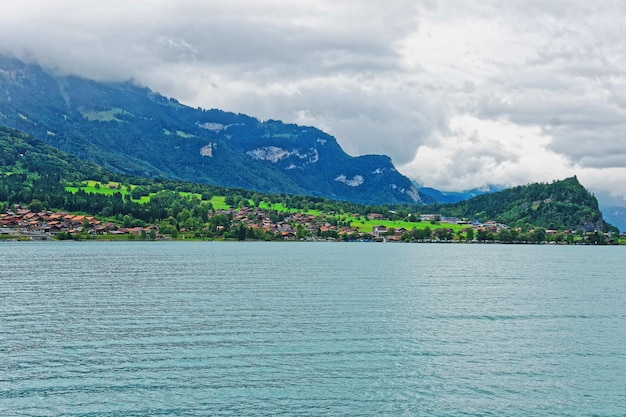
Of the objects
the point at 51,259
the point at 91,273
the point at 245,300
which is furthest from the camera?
the point at 51,259

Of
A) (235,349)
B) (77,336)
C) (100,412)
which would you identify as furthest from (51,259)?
(100,412)

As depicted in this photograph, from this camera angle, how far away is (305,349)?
46.8 m

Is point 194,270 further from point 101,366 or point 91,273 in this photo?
point 101,366

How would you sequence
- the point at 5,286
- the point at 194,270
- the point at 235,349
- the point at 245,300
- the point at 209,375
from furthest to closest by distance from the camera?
the point at 194,270 < the point at 5,286 < the point at 245,300 < the point at 235,349 < the point at 209,375

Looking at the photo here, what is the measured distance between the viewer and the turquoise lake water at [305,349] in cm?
3516

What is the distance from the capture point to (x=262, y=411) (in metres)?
33.3

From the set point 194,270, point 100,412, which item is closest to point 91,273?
point 194,270

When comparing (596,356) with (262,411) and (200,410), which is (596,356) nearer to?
(262,411)

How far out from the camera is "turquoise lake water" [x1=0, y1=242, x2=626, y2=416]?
35.2 meters

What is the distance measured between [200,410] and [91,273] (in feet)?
243

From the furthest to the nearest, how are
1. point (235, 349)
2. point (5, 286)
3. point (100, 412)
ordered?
point (5, 286)
point (235, 349)
point (100, 412)

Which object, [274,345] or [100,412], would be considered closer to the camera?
[100,412]

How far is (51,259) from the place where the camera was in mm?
131375

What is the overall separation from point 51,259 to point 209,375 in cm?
10333
